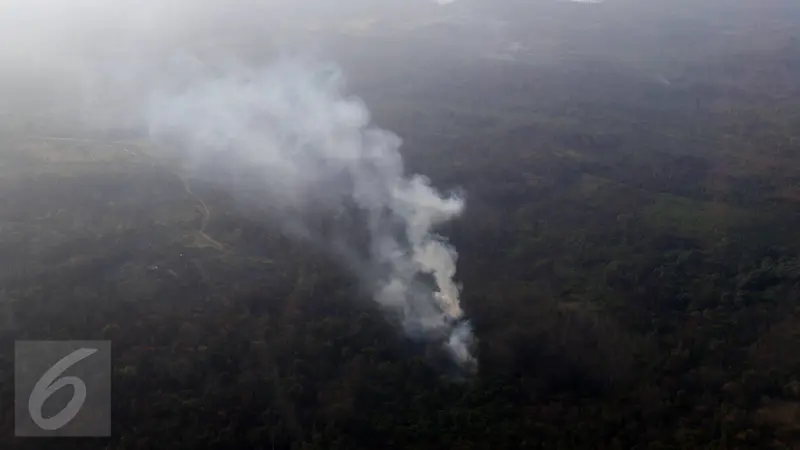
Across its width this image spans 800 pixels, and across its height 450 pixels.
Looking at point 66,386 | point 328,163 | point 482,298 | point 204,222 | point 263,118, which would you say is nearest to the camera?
point 66,386

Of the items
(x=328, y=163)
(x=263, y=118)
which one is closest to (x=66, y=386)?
(x=328, y=163)

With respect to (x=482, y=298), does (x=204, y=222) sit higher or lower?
higher

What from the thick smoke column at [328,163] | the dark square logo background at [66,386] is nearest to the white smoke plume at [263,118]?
the thick smoke column at [328,163]

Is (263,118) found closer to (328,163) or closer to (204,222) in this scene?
(328,163)

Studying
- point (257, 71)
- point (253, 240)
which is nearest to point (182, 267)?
point (253, 240)

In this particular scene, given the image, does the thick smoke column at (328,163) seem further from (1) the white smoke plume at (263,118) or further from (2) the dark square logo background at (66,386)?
(2) the dark square logo background at (66,386)
